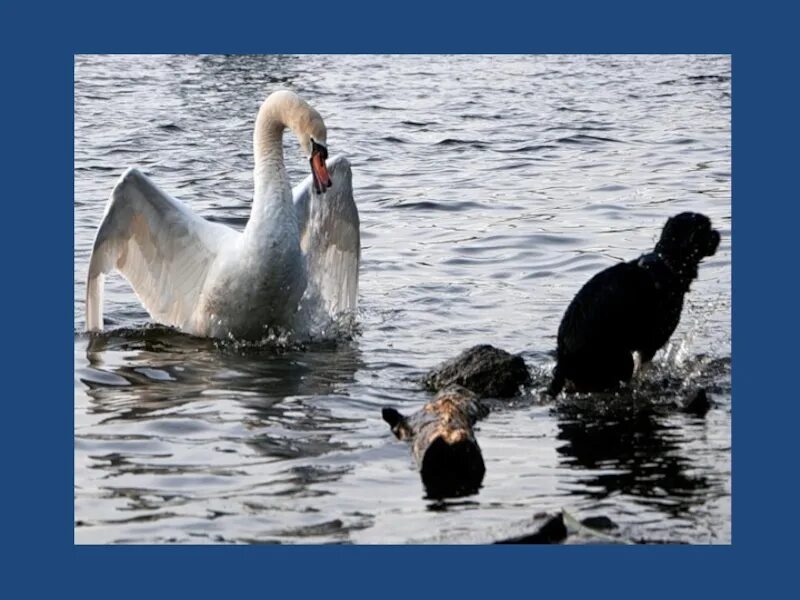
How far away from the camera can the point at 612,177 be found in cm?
1394

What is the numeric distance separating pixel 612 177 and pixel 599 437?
562cm

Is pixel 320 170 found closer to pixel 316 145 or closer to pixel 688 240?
pixel 316 145

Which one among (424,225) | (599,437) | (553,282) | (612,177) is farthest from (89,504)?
(612,177)

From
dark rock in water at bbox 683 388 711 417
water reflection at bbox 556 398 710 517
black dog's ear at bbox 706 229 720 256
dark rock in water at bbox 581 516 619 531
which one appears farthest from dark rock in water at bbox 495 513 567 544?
black dog's ear at bbox 706 229 720 256

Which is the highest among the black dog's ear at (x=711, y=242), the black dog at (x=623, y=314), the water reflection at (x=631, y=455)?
the black dog's ear at (x=711, y=242)

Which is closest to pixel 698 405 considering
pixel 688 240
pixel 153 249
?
pixel 688 240

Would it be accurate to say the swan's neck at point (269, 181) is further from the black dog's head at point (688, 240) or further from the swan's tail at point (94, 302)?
the black dog's head at point (688, 240)

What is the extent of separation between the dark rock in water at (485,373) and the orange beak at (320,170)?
5.10ft

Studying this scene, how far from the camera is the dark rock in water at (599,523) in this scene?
23.3ft

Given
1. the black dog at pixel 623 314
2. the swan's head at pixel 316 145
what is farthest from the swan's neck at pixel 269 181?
the black dog at pixel 623 314

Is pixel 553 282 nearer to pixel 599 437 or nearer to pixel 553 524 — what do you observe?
pixel 599 437

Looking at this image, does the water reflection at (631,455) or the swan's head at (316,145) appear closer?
the water reflection at (631,455)

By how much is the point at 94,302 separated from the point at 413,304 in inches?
95.7

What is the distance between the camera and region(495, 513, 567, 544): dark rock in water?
6770mm
